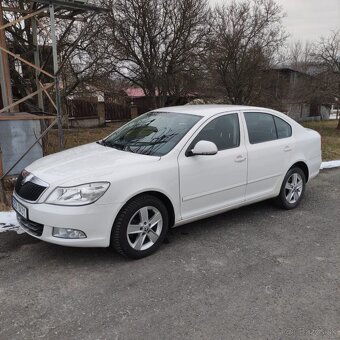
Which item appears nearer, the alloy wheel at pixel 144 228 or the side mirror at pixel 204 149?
the alloy wheel at pixel 144 228

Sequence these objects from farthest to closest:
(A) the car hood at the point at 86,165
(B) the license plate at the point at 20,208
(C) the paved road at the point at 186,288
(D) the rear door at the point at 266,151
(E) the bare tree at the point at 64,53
Result: 1. (E) the bare tree at the point at 64,53
2. (D) the rear door at the point at 266,151
3. (B) the license plate at the point at 20,208
4. (A) the car hood at the point at 86,165
5. (C) the paved road at the point at 186,288

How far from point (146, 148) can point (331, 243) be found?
243cm

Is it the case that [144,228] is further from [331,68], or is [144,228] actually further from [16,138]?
[331,68]

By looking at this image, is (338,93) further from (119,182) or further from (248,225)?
(119,182)

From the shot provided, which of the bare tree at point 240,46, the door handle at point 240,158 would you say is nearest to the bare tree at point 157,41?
the bare tree at point 240,46

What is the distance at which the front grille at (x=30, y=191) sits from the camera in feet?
11.8

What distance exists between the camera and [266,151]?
4.92 metres

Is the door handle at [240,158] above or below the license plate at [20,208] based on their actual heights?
above

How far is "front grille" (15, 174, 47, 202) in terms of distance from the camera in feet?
11.8

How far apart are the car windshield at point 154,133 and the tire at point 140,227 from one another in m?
0.61

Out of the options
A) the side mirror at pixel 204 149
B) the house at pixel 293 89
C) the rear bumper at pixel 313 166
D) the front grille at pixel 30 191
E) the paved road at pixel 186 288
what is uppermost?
the house at pixel 293 89

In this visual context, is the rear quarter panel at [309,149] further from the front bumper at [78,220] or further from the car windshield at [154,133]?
the front bumper at [78,220]

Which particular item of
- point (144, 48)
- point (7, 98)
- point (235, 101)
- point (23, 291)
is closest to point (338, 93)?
point (235, 101)

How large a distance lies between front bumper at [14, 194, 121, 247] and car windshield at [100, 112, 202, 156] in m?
0.92
